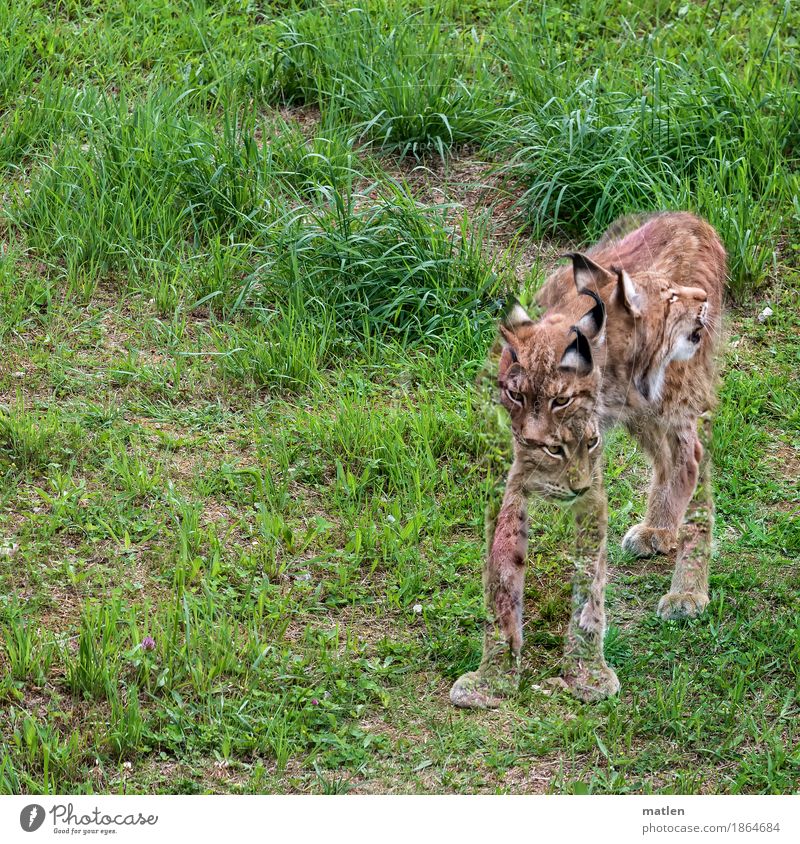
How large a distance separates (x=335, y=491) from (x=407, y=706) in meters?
1.33

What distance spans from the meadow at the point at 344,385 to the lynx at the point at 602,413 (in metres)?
0.18

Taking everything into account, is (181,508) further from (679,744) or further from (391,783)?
(679,744)

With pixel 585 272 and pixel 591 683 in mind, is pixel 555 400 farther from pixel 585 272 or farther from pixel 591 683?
pixel 591 683

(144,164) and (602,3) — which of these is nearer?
(144,164)

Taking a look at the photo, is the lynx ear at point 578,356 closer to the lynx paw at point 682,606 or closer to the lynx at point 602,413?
the lynx at point 602,413

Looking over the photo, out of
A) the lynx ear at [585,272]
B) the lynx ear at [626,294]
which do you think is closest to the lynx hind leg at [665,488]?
the lynx ear at [626,294]

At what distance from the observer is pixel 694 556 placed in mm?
5199

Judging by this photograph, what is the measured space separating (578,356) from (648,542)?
164 centimetres

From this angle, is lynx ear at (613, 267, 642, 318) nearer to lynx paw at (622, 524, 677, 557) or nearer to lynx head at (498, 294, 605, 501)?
lynx head at (498, 294, 605, 501)

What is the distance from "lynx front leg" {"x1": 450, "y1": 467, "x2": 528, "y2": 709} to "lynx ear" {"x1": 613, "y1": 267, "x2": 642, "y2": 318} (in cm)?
82

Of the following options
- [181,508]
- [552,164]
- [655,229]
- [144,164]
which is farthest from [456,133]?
[181,508]

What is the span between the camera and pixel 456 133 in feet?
25.5

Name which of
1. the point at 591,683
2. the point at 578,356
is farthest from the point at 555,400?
the point at 591,683

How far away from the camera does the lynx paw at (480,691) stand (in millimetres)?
4695
